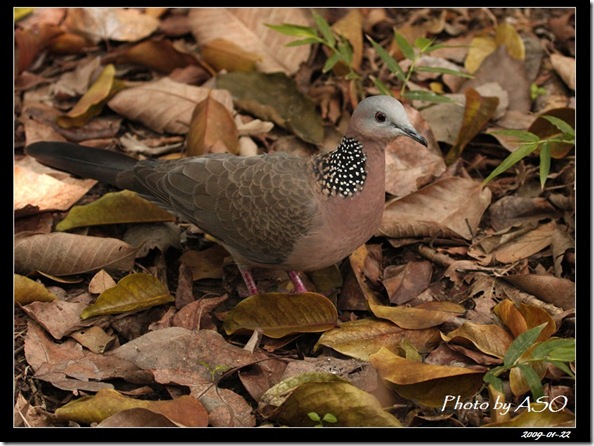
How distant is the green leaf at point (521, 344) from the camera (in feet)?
13.3

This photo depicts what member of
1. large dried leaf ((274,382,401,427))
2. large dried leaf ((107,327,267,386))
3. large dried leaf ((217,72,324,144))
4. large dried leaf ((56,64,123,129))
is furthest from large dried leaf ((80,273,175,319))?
large dried leaf ((56,64,123,129))

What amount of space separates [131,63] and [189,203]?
2.26 metres

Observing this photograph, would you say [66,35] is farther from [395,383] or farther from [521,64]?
[395,383]

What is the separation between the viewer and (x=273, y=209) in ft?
15.8

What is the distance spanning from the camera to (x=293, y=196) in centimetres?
481

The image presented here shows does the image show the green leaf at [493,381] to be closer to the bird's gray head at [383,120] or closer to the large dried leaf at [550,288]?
the large dried leaf at [550,288]

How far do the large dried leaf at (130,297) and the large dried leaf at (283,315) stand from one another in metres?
0.50

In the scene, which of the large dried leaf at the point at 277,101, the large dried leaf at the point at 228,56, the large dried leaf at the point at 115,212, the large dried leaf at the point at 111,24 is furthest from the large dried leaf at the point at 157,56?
the large dried leaf at the point at 115,212

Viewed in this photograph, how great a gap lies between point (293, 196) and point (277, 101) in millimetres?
1669

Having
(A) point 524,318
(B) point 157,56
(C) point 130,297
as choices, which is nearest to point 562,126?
(A) point 524,318

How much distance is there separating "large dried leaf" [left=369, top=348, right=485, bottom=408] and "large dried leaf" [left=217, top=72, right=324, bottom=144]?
2.29 m

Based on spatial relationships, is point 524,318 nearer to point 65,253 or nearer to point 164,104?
point 65,253

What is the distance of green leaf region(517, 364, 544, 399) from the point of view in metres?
3.95

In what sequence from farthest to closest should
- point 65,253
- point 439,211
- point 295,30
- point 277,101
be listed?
point 277,101
point 295,30
point 439,211
point 65,253
